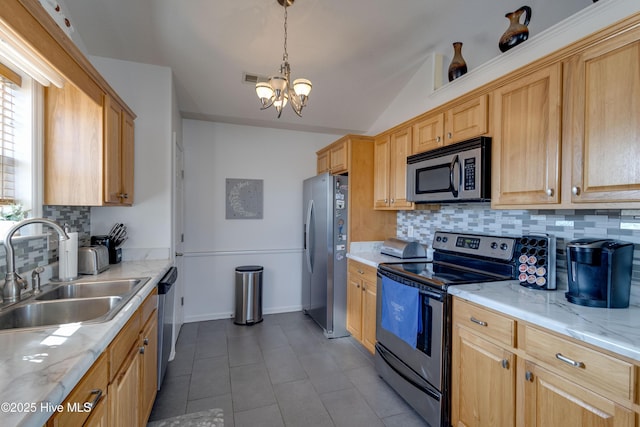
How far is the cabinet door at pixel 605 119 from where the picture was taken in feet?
4.23

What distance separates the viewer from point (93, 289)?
185 cm

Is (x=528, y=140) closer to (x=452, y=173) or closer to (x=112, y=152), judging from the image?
(x=452, y=173)

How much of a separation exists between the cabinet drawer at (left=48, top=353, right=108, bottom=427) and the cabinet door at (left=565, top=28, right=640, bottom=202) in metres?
2.21

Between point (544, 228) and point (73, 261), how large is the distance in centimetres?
306

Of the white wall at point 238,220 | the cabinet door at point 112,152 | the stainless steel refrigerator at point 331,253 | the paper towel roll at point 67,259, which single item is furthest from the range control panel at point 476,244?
the paper towel roll at point 67,259

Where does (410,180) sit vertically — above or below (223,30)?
below

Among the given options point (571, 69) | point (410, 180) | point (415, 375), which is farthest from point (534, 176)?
point (415, 375)

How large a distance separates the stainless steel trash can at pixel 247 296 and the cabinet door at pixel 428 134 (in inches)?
93.1

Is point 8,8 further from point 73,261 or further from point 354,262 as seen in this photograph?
point 354,262

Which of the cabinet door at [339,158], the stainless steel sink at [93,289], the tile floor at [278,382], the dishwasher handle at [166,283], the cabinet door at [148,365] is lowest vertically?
the tile floor at [278,382]

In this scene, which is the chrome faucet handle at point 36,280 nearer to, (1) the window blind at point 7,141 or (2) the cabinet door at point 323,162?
(1) the window blind at point 7,141

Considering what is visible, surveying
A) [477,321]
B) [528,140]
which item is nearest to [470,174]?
[528,140]

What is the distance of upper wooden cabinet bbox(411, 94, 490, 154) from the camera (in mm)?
2045

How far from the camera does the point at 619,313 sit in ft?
4.33
